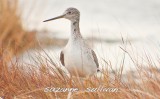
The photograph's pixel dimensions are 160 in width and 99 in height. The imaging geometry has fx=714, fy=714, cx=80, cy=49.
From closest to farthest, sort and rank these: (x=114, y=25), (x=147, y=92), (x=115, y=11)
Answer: (x=147, y=92), (x=114, y=25), (x=115, y=11)

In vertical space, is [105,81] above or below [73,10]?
below

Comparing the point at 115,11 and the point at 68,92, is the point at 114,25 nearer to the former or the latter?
the point at 115,11

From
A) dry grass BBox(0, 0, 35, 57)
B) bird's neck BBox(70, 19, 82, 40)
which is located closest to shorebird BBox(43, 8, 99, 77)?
bird's neck BBox(70, 19, 82, 40)

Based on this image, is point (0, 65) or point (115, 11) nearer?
point (0, 65)

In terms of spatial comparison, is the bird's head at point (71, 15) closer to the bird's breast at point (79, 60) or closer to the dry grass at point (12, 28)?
the bird's breast at point (79, 60)

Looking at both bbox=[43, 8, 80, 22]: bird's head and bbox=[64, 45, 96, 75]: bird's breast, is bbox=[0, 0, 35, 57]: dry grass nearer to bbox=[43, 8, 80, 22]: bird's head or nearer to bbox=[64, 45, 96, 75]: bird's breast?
bbox=[43, 8, 80, 22]: bird's head

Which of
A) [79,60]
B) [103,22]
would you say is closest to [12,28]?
[103,22]

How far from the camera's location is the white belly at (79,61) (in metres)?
5.03

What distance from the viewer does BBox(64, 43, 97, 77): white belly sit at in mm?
5027

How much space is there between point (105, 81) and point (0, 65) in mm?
1030

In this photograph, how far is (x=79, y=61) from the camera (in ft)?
16.5


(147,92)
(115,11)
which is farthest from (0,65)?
(115,11)

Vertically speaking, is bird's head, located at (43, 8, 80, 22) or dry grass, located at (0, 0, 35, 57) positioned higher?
bird's head, located at (43, 8, 80, 22)

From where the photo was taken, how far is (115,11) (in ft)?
38.5
